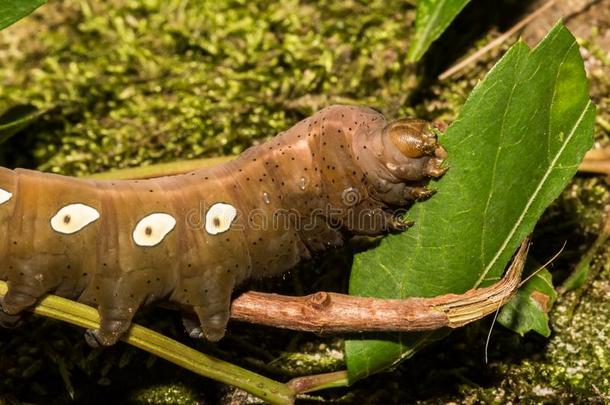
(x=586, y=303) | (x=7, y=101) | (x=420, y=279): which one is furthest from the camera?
(x=7, y=101)

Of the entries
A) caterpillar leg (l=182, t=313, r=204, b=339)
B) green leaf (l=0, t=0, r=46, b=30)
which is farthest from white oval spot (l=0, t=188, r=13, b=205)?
caterpillar leg (l=182, t=313, r=204, b=339)

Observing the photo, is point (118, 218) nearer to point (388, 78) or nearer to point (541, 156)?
point (541, 156)

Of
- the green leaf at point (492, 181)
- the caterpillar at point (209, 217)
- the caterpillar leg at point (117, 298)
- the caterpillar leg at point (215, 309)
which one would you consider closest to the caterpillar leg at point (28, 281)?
the caterpillar at point (209, 217)

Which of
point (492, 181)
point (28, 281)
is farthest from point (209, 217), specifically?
point (492, 181)

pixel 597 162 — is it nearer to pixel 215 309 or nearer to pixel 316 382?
pixel 316 382

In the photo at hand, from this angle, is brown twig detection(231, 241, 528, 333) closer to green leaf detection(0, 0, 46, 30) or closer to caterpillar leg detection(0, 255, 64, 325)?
caterpillar leg detection(0, 255, 64, 325)

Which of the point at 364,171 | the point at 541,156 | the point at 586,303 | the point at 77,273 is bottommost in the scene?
the point at 586,303

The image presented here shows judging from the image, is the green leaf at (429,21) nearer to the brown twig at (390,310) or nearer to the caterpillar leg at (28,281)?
the brown twig at (390,310)

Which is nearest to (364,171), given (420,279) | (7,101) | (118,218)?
(420,279)
